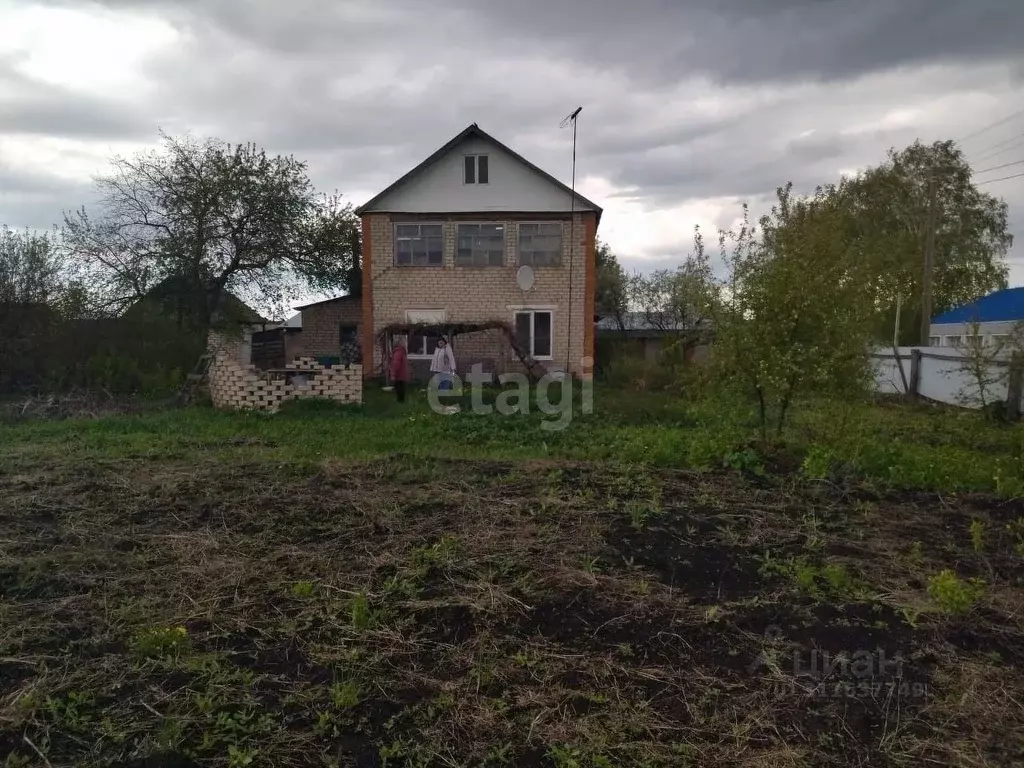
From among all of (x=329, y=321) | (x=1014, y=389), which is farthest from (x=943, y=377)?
(x=329, y=321)

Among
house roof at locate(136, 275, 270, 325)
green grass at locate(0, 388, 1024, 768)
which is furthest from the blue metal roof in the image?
house roof at locate(136, 275, 270, 325)

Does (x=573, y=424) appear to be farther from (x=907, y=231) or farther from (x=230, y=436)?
(x=907, y=231)

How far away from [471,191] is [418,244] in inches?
77.1

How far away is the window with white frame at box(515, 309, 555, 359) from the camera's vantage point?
59.1 feet

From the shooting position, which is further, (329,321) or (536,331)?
(329,321)

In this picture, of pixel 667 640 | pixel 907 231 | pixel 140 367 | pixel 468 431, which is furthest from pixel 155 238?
pixel 907 231

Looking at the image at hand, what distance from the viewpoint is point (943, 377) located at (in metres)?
15.5

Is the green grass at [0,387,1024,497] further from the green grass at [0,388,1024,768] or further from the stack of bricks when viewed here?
the stack of bricks

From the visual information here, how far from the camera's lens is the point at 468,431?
393 inches

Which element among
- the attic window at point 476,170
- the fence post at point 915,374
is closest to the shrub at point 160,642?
the attic window at point 476,170

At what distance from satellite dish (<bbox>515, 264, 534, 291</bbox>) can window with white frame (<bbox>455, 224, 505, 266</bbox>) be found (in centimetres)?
54

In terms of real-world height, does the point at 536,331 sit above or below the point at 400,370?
above

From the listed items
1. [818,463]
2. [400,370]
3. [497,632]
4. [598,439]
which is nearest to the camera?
[497,632]

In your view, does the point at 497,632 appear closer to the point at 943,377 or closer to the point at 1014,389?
the point at 1014,389
